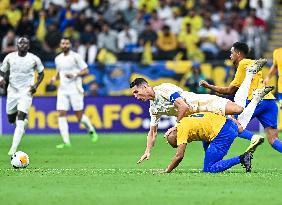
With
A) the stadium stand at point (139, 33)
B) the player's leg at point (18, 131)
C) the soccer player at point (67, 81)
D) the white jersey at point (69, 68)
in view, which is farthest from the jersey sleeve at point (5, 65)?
the stadium stand at point (139, 33)

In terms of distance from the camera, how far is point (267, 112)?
17.1 meters

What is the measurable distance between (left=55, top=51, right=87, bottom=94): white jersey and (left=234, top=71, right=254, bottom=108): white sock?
8.09 metres

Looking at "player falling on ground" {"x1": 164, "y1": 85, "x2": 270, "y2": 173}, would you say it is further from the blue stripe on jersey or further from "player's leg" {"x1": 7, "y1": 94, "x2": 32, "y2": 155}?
"player's leg" {"x1": 7, "y1": 94, "x2": 32, "y2": 155}

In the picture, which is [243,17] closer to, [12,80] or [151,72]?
[151,72]

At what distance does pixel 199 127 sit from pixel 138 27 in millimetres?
17641

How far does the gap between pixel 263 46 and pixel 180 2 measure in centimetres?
345

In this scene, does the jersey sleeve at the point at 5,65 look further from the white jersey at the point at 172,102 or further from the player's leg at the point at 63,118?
the white jersey at the point at 172,102

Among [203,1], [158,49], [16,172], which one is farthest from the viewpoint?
[203,1]

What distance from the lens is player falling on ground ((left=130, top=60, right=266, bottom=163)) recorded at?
14.6m

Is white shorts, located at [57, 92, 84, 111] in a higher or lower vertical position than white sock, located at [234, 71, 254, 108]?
lower

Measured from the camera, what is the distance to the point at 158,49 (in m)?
30.9

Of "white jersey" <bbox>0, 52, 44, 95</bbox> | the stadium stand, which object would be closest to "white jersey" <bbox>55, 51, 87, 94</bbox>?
"white jersey" <bbox>0, 52, 44, 95</bbox>

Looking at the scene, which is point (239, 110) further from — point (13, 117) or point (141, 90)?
point (13, 117)

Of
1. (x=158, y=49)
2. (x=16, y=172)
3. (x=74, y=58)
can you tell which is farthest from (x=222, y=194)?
(x=158, y=49)
